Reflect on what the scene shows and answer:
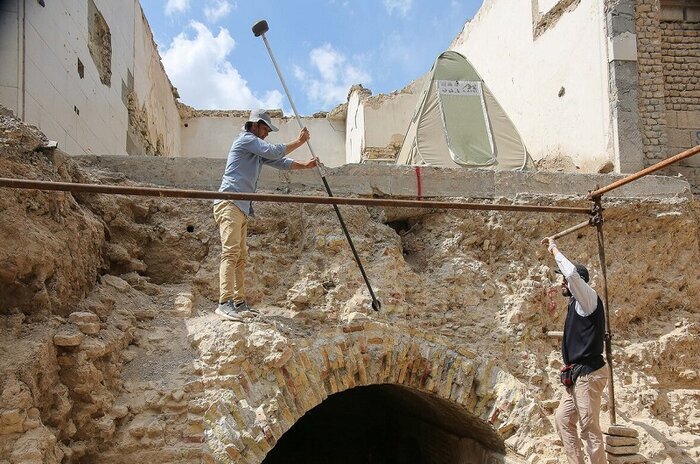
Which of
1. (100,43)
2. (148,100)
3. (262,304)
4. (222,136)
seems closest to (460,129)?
(262,304)

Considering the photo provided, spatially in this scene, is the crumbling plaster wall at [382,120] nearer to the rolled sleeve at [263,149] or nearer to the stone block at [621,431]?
the rolled sleeve at [263,149]

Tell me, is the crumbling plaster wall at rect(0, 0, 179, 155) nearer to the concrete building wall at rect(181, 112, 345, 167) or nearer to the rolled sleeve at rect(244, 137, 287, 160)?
the rolled sleeve at rect(244, 137, 287, 160)

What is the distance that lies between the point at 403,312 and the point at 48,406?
8.75 ft

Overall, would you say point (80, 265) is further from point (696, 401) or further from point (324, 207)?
point (696, 401)

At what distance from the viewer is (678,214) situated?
223 inches

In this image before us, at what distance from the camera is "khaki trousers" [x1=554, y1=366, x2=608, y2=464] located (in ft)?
13.1

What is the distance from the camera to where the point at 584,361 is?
4.04 metres

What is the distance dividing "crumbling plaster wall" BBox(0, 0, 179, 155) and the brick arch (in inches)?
133

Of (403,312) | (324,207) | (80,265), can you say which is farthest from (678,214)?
(80,265)

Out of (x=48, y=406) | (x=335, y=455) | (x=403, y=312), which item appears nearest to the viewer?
(x=48, y=406)

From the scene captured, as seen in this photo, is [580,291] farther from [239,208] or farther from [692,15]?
[692,15]

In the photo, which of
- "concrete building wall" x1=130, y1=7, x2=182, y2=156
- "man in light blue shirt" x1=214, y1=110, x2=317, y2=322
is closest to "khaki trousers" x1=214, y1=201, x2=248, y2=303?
"man in light blue shirt" x1=214, y1=110, x2=317, y2=322

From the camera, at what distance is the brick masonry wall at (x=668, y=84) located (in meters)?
7.40

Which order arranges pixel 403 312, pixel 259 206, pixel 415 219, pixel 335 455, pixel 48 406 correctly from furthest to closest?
pixel 335 455
pixel 415 219
pixel 259 206
pixel 403 312
pixel 48 406
